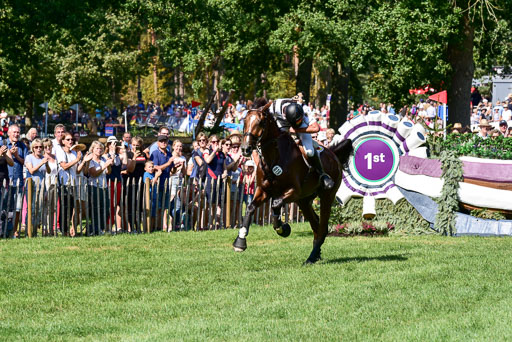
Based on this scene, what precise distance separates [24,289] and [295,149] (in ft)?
14.1

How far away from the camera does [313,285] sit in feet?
33.5

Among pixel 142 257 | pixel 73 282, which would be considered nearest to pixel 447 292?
pixel 73 282

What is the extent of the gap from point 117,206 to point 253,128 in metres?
6.60

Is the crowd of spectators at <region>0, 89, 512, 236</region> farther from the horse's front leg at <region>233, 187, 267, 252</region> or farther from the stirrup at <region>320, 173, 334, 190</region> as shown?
the horse's front leg at <region>233, 187, 267, 252</region>

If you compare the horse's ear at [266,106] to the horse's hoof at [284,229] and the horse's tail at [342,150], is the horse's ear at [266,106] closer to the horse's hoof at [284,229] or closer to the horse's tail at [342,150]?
the horse's hoof at [284,229]

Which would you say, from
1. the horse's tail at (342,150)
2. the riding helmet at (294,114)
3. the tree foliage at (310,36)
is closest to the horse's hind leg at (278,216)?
the riding helmet at (294,114)

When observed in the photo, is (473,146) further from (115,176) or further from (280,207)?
(115,176)

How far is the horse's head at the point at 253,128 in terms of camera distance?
36.2 feet

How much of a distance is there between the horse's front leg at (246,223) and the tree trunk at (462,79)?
1889 cm

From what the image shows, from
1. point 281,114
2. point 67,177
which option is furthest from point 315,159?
point 67,177

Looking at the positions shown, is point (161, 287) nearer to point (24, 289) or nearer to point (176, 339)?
point (24, 289)

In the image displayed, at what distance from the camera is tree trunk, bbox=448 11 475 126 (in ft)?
96.1

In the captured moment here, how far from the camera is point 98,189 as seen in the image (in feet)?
55.0

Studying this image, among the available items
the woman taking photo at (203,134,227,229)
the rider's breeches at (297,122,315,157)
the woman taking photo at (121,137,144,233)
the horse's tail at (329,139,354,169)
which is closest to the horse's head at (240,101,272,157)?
the rider's breeches at (297,122,315,157)
